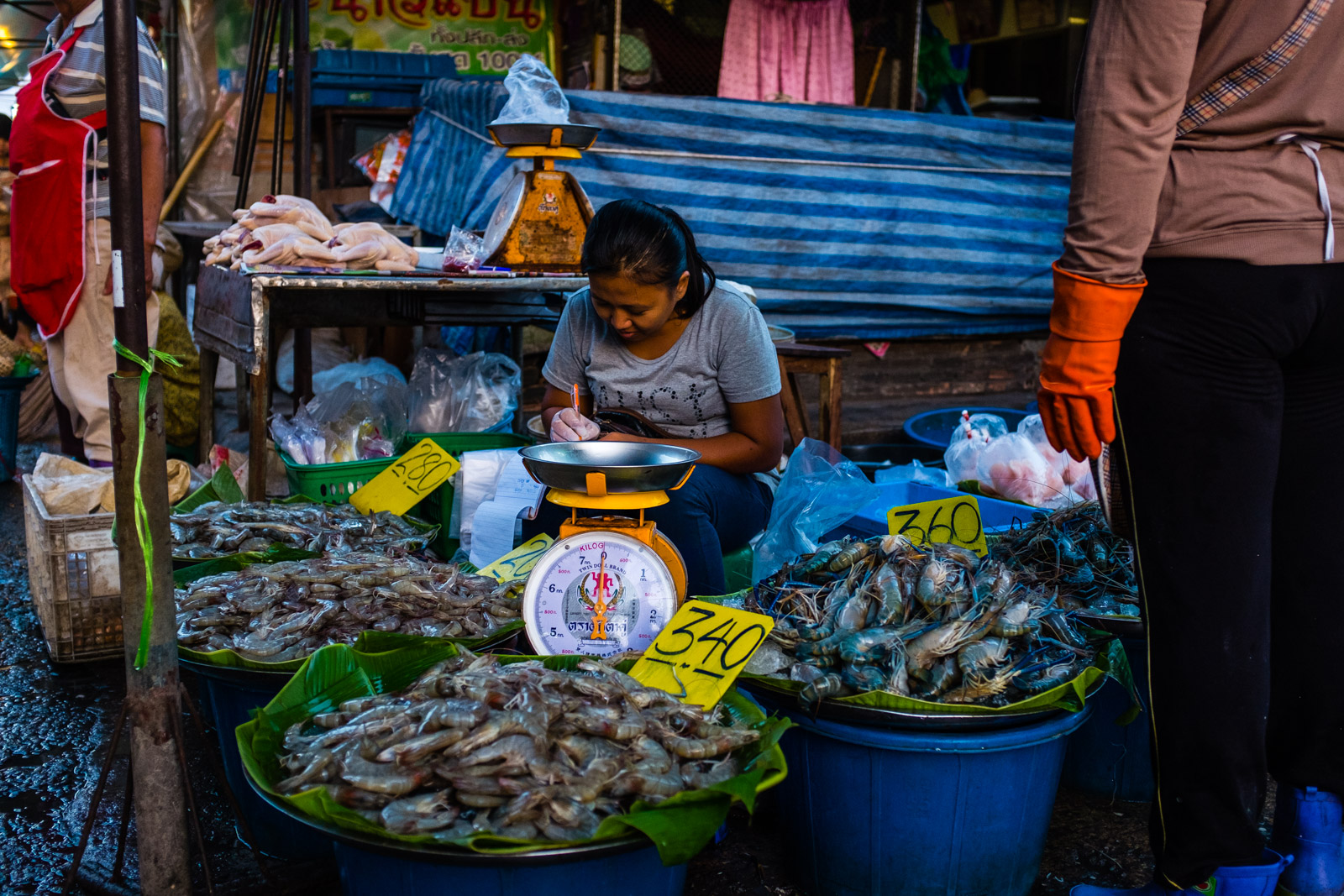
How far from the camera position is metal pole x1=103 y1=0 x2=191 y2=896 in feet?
5.45

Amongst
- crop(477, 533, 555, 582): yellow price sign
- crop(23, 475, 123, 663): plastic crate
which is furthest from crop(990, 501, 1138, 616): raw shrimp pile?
crop(23, 475, 123, 663): plastic crate

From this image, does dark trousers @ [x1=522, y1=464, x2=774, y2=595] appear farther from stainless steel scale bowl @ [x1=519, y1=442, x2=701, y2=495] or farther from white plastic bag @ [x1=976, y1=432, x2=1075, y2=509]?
white plastic bag @ [x1=976, y1=432, x2=1075, y2=509]

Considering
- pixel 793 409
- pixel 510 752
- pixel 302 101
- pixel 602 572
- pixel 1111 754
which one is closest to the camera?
pixel 510 752

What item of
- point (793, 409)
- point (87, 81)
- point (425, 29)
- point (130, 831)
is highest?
point (425, 29)

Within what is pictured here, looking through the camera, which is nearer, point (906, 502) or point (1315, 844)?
point (1315, 844)

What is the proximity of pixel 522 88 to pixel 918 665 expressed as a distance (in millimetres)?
3192

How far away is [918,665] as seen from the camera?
7.19 feet

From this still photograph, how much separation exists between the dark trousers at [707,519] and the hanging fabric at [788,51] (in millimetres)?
4751

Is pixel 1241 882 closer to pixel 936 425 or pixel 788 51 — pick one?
pixel 936 425

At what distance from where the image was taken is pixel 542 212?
14.0 feet

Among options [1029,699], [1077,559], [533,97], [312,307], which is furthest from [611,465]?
[533,97]

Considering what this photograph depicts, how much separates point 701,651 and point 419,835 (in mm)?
657

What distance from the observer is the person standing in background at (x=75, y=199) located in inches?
164

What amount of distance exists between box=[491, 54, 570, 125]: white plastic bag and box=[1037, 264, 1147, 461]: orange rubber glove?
9.04 feet
